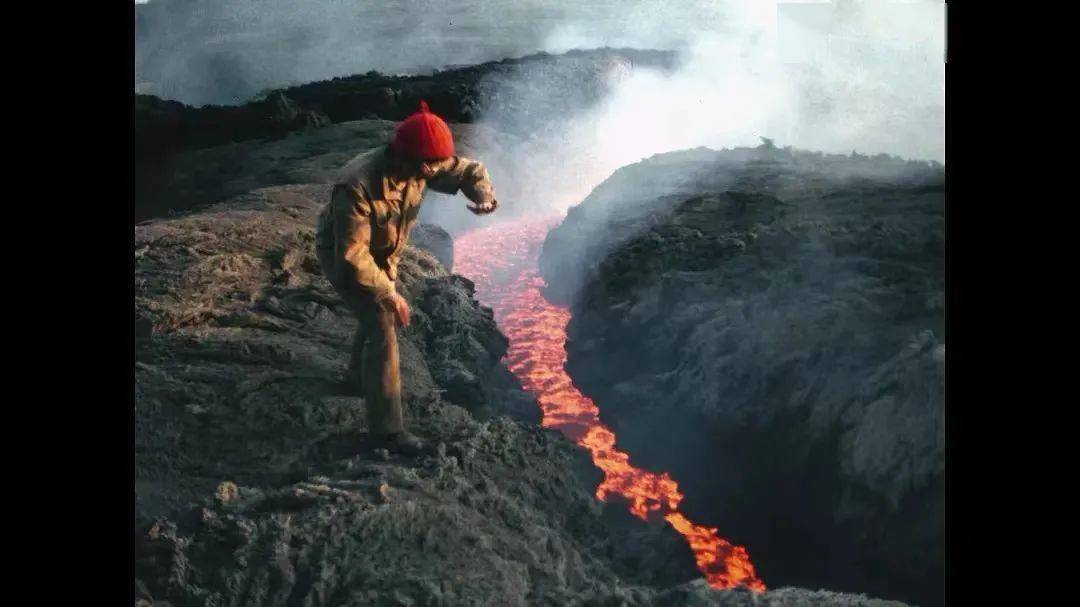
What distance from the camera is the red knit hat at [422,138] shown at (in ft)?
9.91

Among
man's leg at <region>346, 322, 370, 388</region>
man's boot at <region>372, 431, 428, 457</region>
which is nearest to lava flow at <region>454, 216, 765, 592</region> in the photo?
man's boot at <region>372, 431, 428, 457</region>

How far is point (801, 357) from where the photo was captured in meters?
4.50

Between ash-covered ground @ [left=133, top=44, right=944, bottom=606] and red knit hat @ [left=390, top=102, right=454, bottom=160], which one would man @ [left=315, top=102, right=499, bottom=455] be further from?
ash-covered ground @ [left=133, top=44, right=944, bottom=606]

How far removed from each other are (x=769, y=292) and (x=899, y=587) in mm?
1996

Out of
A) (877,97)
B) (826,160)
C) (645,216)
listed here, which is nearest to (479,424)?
Result: (645,216)

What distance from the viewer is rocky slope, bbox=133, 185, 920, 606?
261cm

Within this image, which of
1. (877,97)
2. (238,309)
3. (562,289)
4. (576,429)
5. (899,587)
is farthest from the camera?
(877,97)

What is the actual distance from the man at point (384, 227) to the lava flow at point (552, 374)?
5.38 ft

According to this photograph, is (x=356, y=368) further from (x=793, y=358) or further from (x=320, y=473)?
(x=793, y=358)

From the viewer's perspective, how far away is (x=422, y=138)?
3021 mm

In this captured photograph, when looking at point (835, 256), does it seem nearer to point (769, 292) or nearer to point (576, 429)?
point (769, 292)

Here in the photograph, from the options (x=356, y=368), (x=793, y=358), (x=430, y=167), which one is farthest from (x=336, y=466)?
(x=793, y=358)

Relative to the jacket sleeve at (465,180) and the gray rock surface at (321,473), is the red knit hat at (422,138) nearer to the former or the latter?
the jacket sleeve at (465,180)

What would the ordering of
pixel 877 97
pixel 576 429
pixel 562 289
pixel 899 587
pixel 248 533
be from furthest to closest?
pixel 877 97 < pixel 562 289 < pixel 576 429 < pixel 899 587 < pixel 248 533
